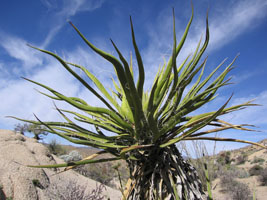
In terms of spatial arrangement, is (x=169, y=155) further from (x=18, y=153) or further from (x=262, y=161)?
(x=262, y=161)

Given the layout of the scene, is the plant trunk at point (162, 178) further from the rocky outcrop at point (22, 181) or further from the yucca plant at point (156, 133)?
the rocky outcrop at point (22, 181)

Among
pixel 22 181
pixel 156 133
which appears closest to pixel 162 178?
pixel 156 133

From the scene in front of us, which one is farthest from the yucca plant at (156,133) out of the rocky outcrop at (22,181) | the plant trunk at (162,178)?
the rocky outcrop at (22,181)

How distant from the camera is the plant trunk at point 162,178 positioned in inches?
66.7

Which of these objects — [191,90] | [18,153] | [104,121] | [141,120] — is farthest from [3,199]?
[191,90]

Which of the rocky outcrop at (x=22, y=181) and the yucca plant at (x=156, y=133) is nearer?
the yucca plant at (x=156, y=133)

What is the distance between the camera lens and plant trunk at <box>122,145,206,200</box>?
169 centimetres

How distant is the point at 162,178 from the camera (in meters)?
1.75

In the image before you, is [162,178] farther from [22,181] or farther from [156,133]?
[22,181]

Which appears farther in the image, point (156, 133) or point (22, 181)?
point (22, 181)

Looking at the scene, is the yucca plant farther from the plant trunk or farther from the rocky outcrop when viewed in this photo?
the rocky outcrop

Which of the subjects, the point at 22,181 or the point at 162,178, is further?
the point at 22,181

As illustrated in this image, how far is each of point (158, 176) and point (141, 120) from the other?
26.5 inches

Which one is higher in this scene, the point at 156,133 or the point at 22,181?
the point at 156,133
